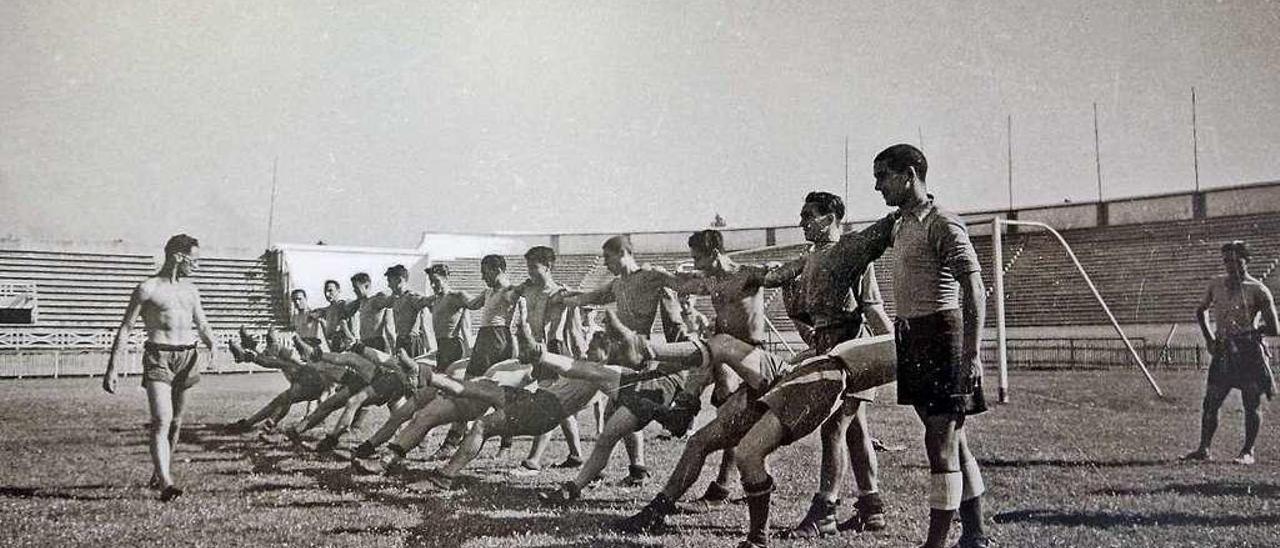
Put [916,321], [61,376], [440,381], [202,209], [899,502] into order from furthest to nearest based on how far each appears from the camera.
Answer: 1. [61,376]
2. [202,209]
3. [440,381]
4. [899,502]
5. [916,321]

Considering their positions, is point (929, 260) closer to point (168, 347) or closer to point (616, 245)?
point (616, 245)

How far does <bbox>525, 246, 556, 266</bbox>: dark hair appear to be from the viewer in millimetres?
4074

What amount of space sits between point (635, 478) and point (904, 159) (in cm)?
203

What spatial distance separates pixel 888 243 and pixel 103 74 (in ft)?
13.1

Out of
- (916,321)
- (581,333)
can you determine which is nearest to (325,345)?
(581,333)

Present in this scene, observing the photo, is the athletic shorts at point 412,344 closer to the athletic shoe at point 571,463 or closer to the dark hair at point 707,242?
the athletic shoe at point 571,463

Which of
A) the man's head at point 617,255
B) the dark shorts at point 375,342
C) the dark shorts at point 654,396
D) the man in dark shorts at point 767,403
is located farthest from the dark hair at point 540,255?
the dark shorts at point 375,342

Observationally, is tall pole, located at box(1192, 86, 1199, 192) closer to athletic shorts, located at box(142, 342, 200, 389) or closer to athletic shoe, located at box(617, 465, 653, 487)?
athletic shoe, located at box(617, 465, 653, 487)

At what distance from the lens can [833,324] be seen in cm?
287

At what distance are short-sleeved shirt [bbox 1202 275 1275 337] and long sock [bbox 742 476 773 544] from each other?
9.14ft

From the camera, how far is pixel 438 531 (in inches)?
114

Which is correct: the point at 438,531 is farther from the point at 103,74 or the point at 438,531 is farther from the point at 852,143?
the point at 103,74

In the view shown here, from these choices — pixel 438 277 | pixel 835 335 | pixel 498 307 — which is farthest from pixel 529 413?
pixel 835 335

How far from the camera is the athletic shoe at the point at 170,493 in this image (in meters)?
3.40
